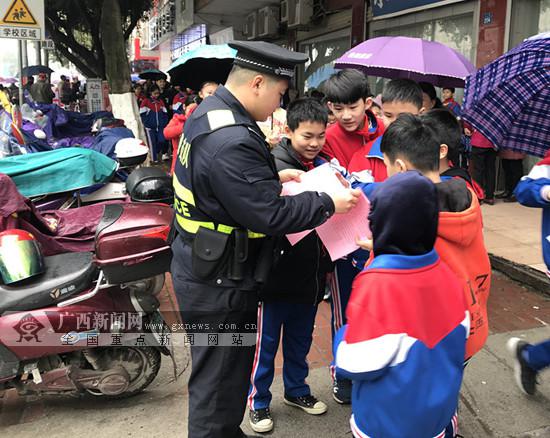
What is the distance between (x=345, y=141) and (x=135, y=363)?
64.8 inches

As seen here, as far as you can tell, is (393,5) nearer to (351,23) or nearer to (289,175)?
(351,23)

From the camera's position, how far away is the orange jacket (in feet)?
6.02

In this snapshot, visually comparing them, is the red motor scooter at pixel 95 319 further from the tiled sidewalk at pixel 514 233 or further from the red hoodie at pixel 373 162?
the tiled sidewalk at pixel 514 233

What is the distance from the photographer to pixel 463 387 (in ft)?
9.92

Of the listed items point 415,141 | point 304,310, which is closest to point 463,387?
point 304,310

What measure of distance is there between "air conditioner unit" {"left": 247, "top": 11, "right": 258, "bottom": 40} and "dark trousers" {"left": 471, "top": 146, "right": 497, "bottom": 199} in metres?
9.76

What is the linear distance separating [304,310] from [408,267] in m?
1.13

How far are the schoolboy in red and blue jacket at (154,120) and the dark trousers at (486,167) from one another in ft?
24.2

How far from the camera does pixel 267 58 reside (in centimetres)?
191

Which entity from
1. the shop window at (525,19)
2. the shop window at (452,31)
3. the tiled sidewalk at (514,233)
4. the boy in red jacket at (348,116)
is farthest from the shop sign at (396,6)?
the boy in red jacket at (348,116)

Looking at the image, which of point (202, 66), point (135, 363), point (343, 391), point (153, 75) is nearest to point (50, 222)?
point (135, 363)

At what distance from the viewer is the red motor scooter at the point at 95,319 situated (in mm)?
2592

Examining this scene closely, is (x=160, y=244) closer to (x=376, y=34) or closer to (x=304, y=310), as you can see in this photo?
(x=304, y=310)

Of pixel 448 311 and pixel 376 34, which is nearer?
pixel 448 311
